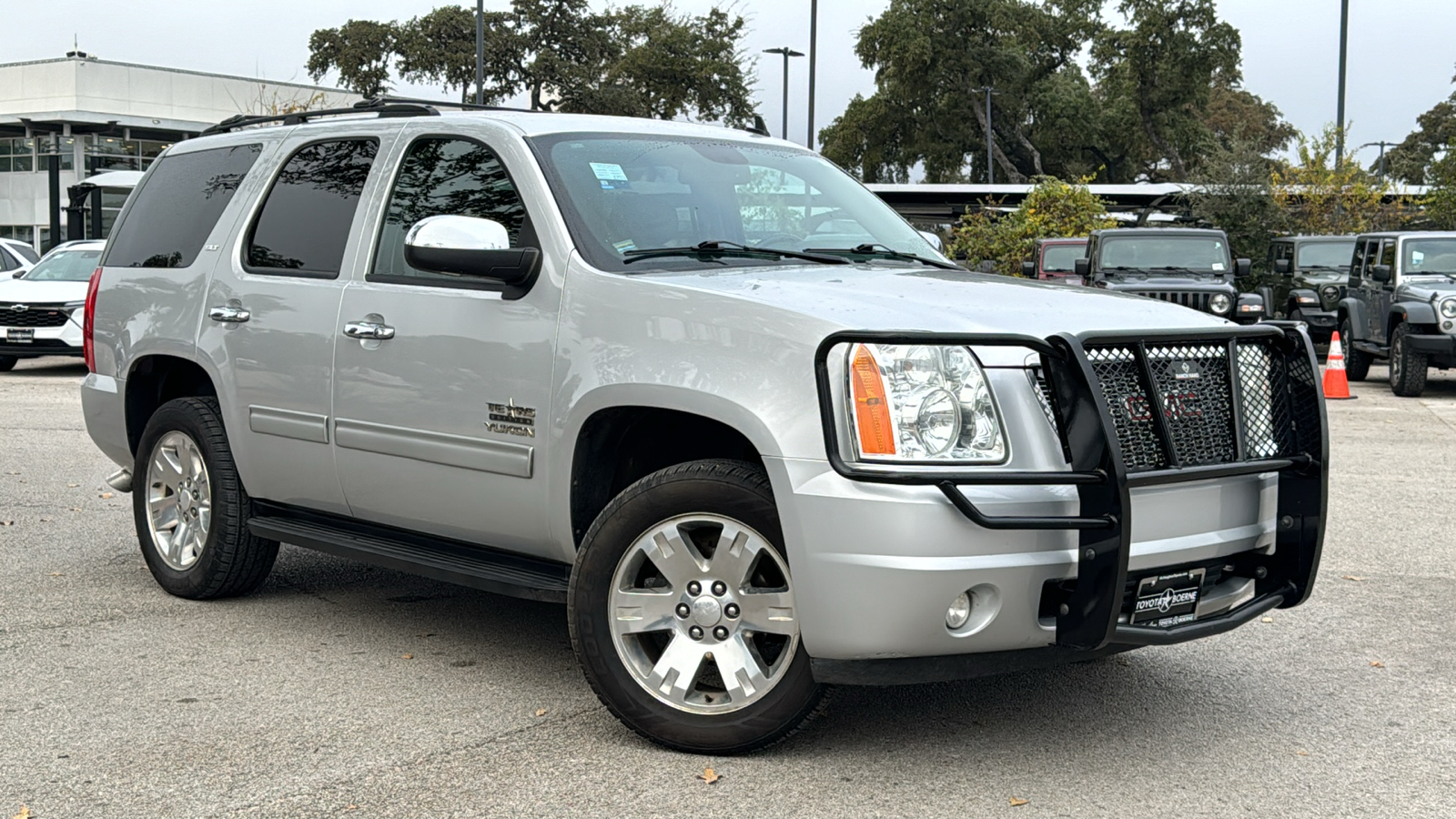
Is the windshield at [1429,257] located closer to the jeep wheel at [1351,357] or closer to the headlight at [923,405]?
the jeep wheel at [1351,357]

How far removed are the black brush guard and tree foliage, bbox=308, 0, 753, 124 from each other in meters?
50.4

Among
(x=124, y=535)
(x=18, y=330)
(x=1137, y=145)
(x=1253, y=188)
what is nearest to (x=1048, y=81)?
(x=1137, y=145)

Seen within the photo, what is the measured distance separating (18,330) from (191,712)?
50.8 ft

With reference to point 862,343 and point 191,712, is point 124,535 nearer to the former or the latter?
point 191,712

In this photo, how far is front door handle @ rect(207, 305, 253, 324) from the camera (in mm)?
5969

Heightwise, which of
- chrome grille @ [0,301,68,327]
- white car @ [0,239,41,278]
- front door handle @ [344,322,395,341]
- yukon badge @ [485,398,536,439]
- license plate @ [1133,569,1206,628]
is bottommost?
license plate @ [1133,569,1206,628]

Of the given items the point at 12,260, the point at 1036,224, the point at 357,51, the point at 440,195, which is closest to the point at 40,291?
the point at 12,260

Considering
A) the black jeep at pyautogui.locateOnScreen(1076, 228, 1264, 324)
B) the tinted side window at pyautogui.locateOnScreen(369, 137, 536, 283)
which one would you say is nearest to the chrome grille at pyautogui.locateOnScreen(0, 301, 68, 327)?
the black jeep at pyautogui.locateOnScreen(1076, 228, 1264, 324)

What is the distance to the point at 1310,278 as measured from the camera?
76.2ft

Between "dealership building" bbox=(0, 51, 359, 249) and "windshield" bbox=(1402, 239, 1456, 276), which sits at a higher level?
"dealership building" bbox=(0, 51, 359, 249)

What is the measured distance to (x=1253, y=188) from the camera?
3328 cm

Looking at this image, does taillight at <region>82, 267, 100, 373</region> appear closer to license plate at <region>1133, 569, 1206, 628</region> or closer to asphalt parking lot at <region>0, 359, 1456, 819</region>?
asphalt parking lot at <region>0, 359, 1456, 819</region>

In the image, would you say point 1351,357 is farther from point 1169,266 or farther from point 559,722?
point 559,722

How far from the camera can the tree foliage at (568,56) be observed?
5503 centimetres
